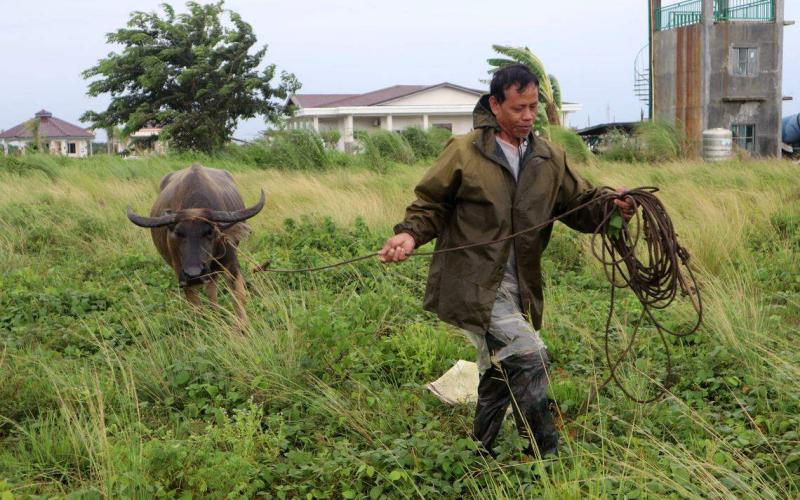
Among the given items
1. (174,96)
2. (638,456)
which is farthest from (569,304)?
(174,96)

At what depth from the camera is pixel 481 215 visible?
159 inches

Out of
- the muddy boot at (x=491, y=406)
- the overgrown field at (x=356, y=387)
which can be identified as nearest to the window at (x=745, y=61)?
the overgrown field at (x=356, y=387)

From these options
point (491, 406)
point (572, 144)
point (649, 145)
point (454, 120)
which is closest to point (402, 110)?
point (454, 120)

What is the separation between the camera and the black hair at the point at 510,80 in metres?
3.94

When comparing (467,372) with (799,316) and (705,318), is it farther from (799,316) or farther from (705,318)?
(799,316)

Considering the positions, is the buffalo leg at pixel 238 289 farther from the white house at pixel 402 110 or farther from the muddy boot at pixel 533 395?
the white house at pixel 402 110

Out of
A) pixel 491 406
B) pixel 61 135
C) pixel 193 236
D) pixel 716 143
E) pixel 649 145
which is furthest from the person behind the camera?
pixel 61 135

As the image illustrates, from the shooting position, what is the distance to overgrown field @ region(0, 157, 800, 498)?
151 inches

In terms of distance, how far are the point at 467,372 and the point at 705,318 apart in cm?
177

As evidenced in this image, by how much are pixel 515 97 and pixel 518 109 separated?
0.06m

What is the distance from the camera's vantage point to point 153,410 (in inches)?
197

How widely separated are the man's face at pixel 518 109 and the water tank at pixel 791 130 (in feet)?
113

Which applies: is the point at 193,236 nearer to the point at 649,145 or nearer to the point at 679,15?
the point at 649,145

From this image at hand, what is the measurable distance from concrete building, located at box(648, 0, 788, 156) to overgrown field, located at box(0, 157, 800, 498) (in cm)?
2032
